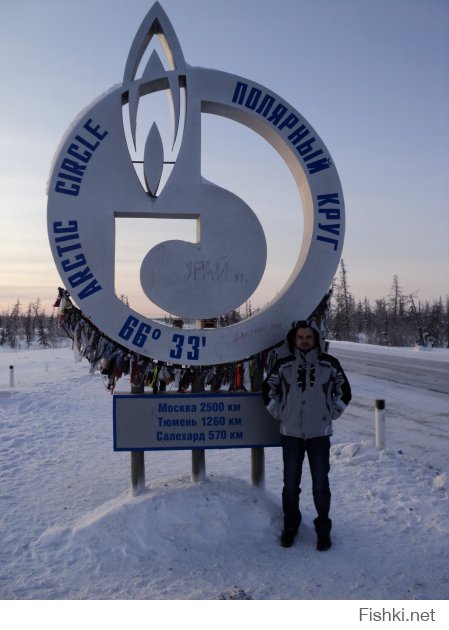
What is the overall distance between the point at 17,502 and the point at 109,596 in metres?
2.05

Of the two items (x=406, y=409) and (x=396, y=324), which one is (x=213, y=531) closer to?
(x=406, y=409)

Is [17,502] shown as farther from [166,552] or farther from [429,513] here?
[429,513]

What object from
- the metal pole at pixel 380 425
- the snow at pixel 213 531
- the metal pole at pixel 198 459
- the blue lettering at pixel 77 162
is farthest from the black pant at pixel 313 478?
the metal pole at pixel 380 425

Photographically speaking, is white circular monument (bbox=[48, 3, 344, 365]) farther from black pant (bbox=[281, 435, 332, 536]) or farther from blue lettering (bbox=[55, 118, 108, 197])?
black pant (bbox=[281, 435, 332, 536])

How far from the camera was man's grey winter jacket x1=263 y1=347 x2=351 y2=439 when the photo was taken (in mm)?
3744

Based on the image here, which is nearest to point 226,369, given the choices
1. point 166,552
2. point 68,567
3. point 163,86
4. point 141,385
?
point 141,385

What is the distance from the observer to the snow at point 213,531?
3211 millimetres

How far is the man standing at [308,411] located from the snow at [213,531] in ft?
0.80

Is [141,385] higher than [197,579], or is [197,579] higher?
[141,385]

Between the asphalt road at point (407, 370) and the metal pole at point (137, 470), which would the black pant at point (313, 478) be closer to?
the metal pole at point (137, 470)

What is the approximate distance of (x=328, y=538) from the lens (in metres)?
3.71

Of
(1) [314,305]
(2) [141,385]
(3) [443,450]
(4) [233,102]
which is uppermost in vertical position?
(4) [233,102]

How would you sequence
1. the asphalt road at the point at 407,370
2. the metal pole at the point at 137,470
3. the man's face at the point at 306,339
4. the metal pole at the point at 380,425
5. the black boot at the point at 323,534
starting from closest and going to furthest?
1. the black boot at the point at 323,534
2. the man's face at the point at 306,339
3. the metal pole at the point at 137,470
4. the metal pole at the point at 380,425
5. the asphalt road at the point at 407,370

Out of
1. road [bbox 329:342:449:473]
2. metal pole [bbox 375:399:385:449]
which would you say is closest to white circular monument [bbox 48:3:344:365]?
metal pole [bbox 375:399:385:449]
